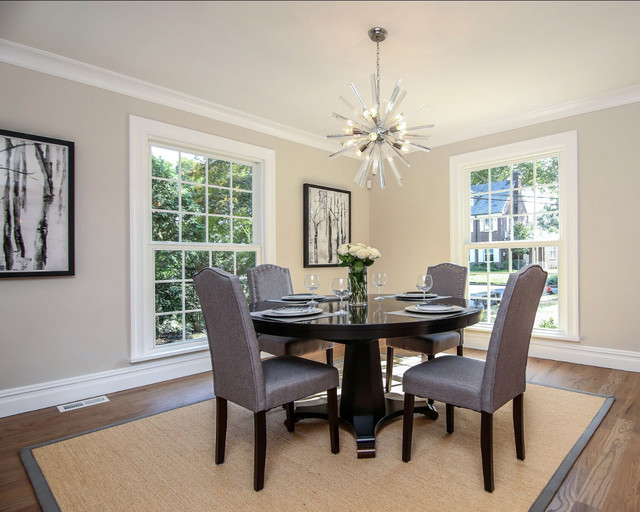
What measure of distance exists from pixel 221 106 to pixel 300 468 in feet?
10.4

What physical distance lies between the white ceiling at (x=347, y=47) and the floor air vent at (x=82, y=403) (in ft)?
8.20

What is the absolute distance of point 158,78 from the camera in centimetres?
318

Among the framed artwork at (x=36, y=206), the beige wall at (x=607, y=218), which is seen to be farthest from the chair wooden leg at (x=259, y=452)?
the beige wall at (x=607, y=218)

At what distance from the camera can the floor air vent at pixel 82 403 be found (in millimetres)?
2789

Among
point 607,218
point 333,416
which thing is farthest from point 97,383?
point 607,218

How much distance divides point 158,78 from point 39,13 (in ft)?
3.03

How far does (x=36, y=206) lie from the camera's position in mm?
2783

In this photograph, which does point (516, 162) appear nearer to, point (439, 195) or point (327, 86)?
point (439, 195)

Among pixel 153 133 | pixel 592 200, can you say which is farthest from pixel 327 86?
pixel 592 200

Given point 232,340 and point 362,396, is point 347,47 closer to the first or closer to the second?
point 232,340

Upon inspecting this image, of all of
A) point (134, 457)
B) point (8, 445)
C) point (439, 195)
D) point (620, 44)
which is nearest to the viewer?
point (134, 457)

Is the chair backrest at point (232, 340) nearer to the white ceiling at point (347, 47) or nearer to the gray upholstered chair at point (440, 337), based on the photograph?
the gray upholstered chair at point (440, 337)

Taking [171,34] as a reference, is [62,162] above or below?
below

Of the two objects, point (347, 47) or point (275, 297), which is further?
point (275, 297)
